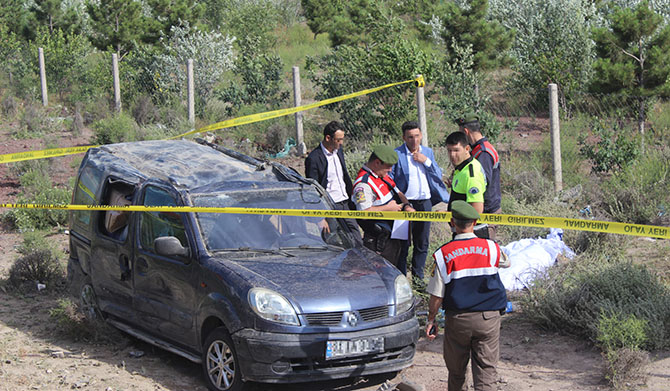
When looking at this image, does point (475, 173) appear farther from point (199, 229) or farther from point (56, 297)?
point (56, 297)

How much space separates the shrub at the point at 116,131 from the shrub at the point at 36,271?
279 inches

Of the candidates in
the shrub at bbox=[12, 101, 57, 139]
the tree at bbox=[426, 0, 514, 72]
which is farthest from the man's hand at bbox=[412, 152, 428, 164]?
the shrub at bbox=[12, 101, 57, 139]

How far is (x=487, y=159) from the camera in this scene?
24.0 ft

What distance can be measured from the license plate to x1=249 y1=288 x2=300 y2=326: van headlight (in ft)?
1.01

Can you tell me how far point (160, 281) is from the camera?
668 centimetres

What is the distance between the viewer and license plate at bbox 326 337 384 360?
5.69 metres

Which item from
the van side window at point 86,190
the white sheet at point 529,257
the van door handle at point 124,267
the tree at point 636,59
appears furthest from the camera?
the tree at point 636,59

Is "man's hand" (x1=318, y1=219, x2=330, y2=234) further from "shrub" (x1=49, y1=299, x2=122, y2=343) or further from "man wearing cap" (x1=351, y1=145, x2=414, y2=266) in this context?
"shrub" (x1=49, y1=299, x2=122, y2=343)

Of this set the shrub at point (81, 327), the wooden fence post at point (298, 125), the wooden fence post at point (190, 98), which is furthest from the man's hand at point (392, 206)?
the wooden fence post at point (190, 98)

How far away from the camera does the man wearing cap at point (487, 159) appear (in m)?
7.31

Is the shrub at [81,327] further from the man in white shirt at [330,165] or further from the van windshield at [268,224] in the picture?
the man in white shirt at [330,165]

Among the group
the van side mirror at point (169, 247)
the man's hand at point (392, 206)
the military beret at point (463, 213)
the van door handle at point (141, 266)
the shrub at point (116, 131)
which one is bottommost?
the van door handle at point (141, 266)

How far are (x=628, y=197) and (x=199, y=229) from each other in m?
6.26

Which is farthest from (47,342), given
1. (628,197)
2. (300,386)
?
(628,197)
